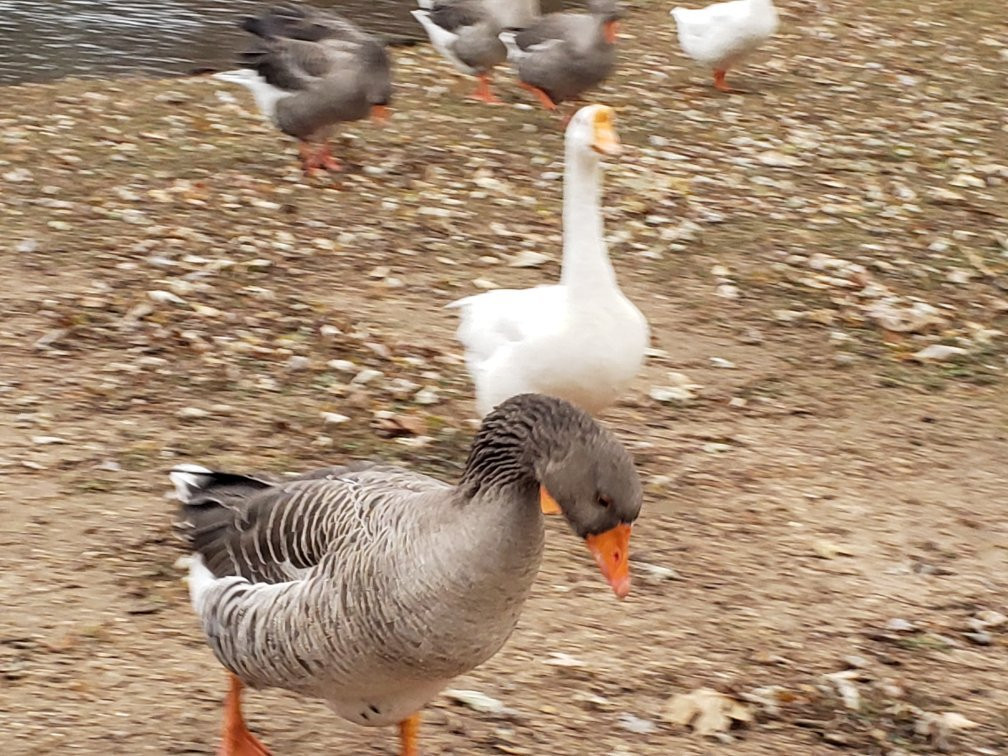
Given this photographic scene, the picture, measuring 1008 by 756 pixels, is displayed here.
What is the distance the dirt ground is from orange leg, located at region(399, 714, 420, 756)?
0.91ft

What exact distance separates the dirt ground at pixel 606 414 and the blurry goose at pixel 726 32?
31 cm

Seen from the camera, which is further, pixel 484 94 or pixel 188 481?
pixel 484 94

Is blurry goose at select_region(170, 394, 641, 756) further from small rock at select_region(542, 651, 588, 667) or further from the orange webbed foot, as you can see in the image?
the orange webbed foot

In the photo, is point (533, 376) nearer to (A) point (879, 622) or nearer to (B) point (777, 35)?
(A) point (879, 622)

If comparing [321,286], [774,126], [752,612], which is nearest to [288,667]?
[752,612]

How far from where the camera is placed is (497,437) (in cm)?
330

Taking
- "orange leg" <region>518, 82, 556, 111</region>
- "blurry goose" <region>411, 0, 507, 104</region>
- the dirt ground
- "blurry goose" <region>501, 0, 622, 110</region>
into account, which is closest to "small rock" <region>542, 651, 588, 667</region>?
the dirt ground

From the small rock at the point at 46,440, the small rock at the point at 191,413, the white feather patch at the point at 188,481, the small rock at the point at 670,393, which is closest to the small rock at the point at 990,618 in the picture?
the small rock at the point at 670,393

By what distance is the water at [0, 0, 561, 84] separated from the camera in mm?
11008

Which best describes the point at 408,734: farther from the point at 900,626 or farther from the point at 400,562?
the point at 900,626

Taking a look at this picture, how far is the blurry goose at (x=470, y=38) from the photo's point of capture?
34.0ft

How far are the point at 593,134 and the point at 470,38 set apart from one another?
16.2ft

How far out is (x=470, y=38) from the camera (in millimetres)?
10359

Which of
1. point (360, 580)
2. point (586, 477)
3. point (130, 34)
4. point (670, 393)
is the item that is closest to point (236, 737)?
point (360, 580)
